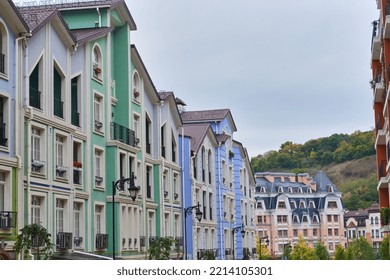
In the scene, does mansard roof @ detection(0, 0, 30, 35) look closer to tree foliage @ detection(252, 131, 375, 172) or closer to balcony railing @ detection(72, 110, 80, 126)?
balcony railing @ detection(72, 110, 80, 126)

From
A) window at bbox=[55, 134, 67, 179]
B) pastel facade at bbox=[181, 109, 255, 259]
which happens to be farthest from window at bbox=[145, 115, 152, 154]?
window at bbox=[55, 134, 67, 179]

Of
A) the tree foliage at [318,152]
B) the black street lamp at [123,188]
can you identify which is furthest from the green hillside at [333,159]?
the black street lamp at [123,188]

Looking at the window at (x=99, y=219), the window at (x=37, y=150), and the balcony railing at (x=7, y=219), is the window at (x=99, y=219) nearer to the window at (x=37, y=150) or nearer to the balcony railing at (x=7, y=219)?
the window at (x=37, y=150)

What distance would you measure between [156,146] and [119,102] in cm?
91

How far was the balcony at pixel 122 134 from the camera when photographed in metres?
10.5

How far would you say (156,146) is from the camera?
36.8 ft

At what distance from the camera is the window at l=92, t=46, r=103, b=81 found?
32.7ft

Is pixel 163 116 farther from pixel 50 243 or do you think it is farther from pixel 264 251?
pixel 50 243

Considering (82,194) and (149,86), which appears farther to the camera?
(149,86)

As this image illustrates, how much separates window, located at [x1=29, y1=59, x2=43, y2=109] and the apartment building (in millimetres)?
5571

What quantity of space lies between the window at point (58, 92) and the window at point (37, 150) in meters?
0.33
